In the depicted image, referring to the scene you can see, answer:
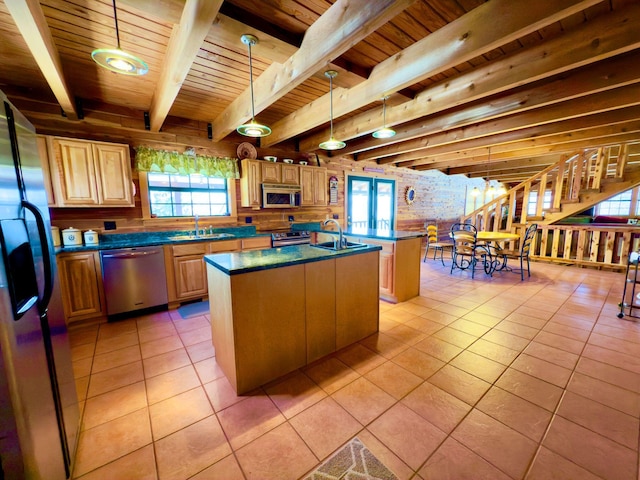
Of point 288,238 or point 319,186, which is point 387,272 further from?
point 319,186

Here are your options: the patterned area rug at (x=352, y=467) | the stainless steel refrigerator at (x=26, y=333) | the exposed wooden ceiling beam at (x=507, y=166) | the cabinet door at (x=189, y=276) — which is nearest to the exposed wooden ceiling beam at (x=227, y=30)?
the stainless steel refrigerator at (x=26, y=333)

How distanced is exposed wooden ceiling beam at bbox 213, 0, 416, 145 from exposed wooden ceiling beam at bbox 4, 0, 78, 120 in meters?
1.53

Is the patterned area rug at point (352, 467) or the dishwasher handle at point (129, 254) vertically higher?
the dishwasher handle at point (129, 254)

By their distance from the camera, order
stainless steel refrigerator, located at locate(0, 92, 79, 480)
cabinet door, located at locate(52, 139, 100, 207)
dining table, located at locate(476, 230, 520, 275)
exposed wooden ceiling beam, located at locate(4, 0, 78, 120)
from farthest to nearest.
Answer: dining table, located at locate(476, 230, 520, 275), cabinet door, located at locate(52, 139, 100, 207), exposed wooden ceiling beam, located at locate(4, 0, 78, 120), stainless steel refrigerator, located at locate(0, 92, 79, 480)

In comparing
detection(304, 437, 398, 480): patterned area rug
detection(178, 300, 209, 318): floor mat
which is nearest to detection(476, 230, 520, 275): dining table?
detection(304, 437, 398, 480): patterned area rug

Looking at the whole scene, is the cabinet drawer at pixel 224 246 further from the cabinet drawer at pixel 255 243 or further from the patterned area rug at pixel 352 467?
the patterned area rug at pixel 352 467

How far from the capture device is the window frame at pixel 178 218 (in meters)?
3.56

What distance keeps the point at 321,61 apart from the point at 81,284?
3.29m

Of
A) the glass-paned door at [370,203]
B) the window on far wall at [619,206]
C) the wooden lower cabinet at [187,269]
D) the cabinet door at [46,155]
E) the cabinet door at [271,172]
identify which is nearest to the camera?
the cabinet door at [46,155]

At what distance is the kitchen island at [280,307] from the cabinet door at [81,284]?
1817 mm

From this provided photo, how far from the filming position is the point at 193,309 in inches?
133

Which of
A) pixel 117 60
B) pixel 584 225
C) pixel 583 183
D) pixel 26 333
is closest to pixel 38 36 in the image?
pixel 117 60

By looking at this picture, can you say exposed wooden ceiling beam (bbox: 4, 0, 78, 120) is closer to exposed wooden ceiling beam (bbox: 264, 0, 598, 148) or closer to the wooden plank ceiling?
the wooden plank ceiling

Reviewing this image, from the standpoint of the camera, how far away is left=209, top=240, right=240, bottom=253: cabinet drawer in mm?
3589
